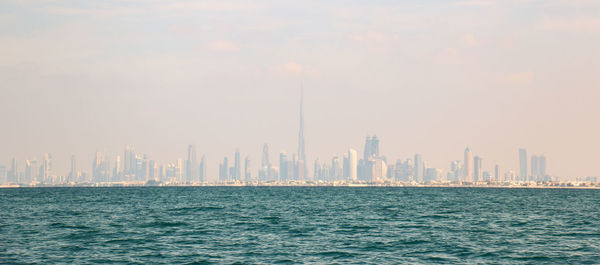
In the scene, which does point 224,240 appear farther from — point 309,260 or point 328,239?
point 309,260

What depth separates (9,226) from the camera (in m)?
63.4

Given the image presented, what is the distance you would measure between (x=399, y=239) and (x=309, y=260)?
43.5 ft

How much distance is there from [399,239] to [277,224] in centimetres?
1748

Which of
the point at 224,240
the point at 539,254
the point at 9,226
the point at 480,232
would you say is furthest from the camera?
the point at 9,226

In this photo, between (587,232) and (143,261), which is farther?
(587,232)

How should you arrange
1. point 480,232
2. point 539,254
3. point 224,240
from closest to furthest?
point 539,254, point 224,240, point 480,232

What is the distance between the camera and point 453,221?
69.9 m

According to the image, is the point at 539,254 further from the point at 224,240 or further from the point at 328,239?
the point at 224,240

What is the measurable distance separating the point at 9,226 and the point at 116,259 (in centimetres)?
2877

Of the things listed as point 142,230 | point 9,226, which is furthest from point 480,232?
point 9,226

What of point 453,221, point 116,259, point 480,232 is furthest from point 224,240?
point 453,221

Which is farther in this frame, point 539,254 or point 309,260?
point 539,254

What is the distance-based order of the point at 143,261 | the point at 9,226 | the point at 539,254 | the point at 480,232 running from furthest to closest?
1. the point at 9,226
2. the point at 480,232
3. the point at 539,254
4. the point at 143,261

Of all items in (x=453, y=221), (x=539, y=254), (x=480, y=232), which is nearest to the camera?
(x=539, y=254)
